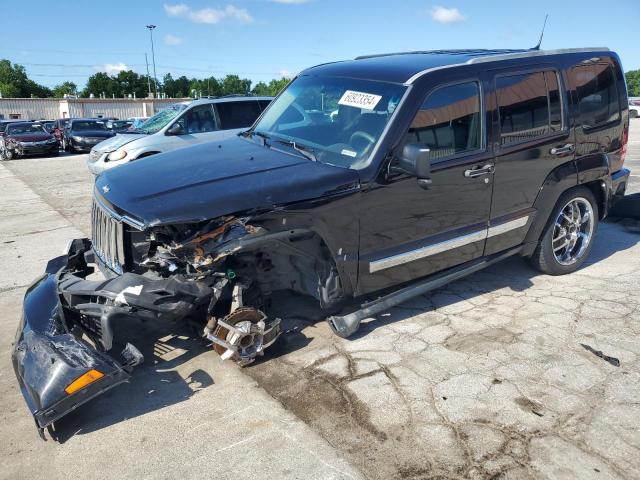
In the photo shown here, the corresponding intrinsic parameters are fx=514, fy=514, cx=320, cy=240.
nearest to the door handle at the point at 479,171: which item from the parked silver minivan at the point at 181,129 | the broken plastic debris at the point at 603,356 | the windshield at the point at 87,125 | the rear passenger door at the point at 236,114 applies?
the broken plastic debris at the point at 603,356

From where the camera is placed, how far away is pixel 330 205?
11.4ft

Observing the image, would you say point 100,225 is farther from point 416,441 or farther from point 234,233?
point 416,441

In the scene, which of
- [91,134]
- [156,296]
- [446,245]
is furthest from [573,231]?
[91,134]

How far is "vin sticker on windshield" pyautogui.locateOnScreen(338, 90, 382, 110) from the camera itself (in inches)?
153

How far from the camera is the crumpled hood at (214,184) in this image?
3145mm

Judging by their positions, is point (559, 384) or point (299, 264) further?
point (299, 264)

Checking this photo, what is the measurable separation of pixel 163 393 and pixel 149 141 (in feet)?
25.3

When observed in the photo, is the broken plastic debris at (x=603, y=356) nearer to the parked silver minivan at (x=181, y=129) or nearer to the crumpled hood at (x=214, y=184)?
the crumpled hood at (x=214, y=184)

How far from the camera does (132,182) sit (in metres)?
3.59

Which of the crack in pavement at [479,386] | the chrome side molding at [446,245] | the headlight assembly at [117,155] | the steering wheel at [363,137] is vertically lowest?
the crack in pavement at [479,386]

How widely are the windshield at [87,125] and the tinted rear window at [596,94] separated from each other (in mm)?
21783

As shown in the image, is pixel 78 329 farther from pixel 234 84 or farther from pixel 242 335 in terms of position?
pixel 234 84

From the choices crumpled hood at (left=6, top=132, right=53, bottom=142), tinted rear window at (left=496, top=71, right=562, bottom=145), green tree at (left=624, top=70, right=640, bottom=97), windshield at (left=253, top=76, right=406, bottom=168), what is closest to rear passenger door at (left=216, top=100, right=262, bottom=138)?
windshield at (left=253, top=76, right=406, bottom=168)

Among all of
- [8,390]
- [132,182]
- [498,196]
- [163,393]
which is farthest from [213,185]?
[498,196]
